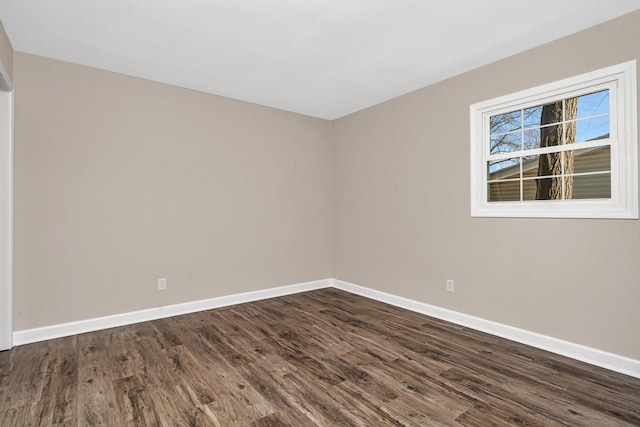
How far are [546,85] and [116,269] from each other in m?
4.33

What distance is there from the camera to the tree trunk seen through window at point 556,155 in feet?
8.68

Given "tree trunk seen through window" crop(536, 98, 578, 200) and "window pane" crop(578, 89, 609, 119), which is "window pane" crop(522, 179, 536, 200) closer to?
"tree trunk seen through window" crop(536, 98, 578, 200)

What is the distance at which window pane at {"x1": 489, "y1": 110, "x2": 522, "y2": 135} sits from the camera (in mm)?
2969

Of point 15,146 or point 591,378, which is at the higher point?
point 15,146

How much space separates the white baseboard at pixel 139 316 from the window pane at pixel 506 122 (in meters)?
3.10

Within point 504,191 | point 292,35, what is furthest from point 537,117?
point 292,35

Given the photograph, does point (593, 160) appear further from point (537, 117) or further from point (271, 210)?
point (271, 210)

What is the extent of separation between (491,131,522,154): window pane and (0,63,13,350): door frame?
431cm

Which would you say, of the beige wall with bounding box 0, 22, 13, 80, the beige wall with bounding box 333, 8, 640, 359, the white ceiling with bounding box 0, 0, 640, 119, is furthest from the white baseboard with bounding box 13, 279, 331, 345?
the white ceiling with bounding box 0, 0, 640, 119

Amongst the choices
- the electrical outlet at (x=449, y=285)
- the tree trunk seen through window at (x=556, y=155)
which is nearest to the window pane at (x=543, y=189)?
the tree trunk seen through window at (x=556, y=155)

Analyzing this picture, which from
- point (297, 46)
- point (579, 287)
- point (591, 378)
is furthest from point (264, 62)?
point (591, 378)

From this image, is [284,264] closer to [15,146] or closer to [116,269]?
[116,269]

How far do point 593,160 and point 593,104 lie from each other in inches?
17.4

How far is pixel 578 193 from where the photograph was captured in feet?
8.53
